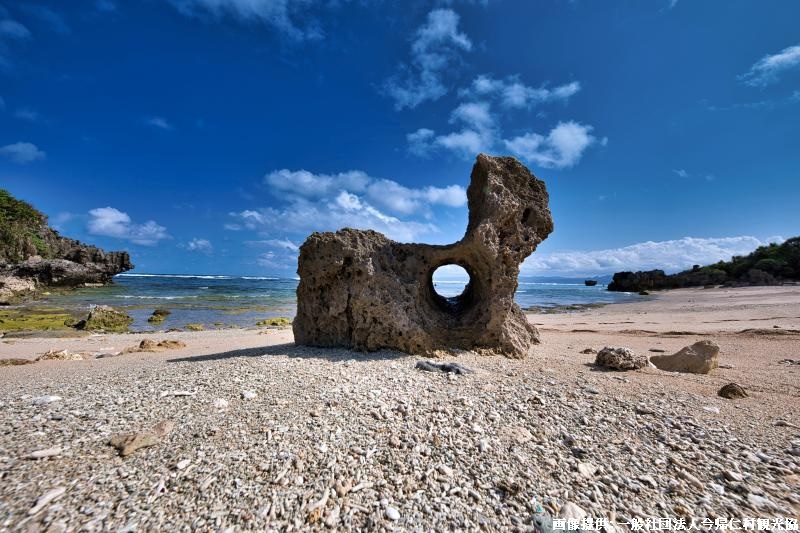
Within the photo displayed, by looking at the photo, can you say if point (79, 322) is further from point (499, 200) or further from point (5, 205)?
point (5, 205)

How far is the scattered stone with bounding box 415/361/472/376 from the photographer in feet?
22.0

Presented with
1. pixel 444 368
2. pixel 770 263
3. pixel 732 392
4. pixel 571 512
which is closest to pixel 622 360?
pixel 732 392

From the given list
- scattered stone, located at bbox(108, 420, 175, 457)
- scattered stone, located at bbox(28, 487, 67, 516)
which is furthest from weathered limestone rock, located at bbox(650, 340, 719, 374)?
scattered stone, located at bbox(28, 487, 67, 516)

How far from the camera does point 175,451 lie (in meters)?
3.62

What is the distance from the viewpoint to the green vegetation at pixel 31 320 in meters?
17.6

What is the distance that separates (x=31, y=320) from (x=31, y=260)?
128 feet

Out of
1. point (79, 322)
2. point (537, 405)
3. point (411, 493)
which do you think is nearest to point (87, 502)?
point (411, 493)

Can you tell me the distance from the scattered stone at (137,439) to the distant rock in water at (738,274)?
70.1 m

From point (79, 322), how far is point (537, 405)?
24500 millimetres

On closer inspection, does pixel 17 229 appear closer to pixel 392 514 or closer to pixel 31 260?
pixel 31 260

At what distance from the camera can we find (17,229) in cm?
4544

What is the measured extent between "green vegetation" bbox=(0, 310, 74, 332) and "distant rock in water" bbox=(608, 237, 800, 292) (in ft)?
253

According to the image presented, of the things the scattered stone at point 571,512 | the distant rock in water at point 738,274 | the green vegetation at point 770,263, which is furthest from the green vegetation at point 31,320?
the green vegetation at point 770,263

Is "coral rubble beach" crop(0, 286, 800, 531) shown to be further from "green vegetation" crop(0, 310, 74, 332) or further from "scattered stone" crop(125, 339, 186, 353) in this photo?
"green vegetation" crop(0, 310, 74, 332)
